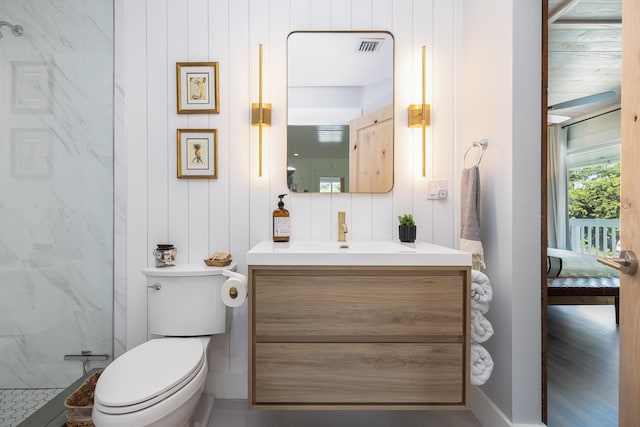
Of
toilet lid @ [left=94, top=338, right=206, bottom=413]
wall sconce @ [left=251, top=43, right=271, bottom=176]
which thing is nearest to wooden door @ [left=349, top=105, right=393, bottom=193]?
wall sconce @ [left=251, top=43, right=271, bottom=176]

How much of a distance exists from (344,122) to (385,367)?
130 cm

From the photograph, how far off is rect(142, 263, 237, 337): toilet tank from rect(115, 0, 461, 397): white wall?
0.27 m

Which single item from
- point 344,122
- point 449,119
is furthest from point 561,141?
point 344,122

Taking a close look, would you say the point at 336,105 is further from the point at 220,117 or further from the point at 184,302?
the point at 184,302

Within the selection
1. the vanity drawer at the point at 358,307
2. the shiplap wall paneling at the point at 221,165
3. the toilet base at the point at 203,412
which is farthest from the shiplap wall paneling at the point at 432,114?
the toilet base at the point at 203,412

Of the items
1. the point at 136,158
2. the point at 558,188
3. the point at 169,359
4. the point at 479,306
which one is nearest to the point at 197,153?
the point at 136,158

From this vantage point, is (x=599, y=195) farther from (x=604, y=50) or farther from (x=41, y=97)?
(x=41, y=97)

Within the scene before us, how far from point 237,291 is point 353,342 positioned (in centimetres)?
56

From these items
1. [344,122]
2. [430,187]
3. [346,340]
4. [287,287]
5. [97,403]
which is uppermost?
[344,122]

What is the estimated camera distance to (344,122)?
6.64ft

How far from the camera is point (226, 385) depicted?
6.64 feet

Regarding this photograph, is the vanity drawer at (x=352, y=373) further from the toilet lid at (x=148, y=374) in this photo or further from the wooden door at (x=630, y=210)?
the wooden door at (x=630, y=210)

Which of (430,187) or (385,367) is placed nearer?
(385,367)

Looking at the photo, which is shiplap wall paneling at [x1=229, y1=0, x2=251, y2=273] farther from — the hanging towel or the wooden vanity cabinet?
the hanging towel
